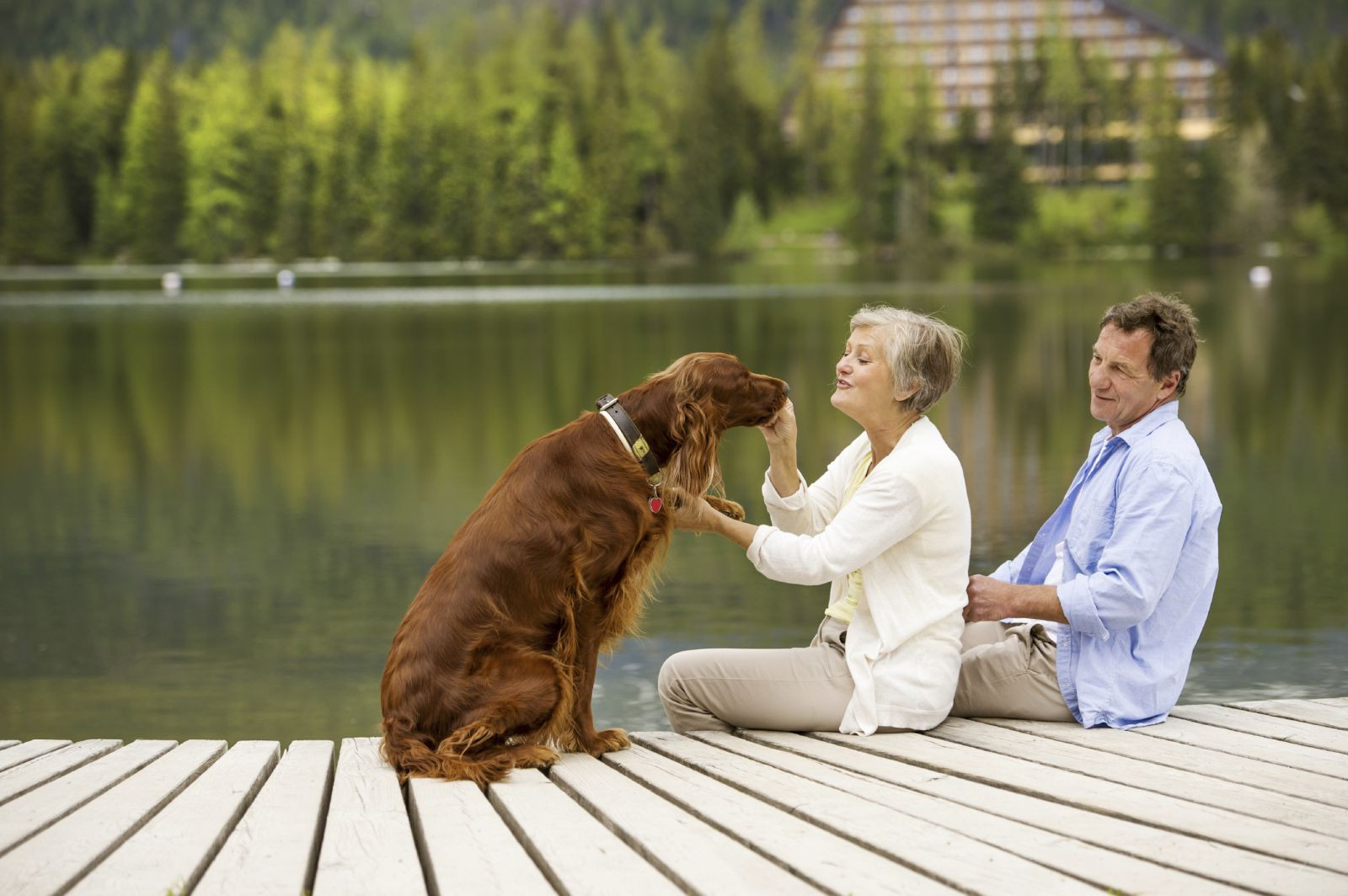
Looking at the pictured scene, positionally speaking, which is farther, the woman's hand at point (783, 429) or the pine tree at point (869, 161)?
the pine tree at point (869, 161)

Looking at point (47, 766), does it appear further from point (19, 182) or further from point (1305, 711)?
point (19, 182)

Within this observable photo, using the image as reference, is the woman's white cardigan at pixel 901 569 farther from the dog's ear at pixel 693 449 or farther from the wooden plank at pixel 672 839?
the wooden plank at pixel 672 839

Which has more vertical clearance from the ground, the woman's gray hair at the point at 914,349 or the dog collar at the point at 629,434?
the woman's gray hair at the point at 914,349

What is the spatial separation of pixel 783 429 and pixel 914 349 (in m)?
0.39

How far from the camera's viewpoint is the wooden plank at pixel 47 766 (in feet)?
11.3

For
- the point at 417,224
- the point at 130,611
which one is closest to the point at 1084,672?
the point at 130,611

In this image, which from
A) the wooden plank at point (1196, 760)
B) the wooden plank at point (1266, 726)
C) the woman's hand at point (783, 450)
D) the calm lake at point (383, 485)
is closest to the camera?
the wooden plank at point (1196, 760)

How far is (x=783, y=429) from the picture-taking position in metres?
3.91

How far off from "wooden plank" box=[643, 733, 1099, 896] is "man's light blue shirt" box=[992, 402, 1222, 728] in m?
0.89

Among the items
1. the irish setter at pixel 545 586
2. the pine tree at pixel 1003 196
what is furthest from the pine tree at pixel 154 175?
the irish setter at pixel 545 586

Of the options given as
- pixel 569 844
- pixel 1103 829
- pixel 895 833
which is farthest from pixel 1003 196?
pixel 569 844

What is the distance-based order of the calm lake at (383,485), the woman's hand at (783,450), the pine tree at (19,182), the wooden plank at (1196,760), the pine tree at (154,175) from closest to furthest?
the wooden plank at (1196,760) → the woman's hand at (783,450) → the calm lake at (383,485) → the pine tree at (19,182) → the pine tree at (154,175)

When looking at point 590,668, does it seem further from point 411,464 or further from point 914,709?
point 411,464

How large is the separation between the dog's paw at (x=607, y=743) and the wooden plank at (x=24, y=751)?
1.36 meters
